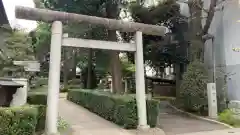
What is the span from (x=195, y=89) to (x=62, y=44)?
27.4 feet

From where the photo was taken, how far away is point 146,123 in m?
9.09

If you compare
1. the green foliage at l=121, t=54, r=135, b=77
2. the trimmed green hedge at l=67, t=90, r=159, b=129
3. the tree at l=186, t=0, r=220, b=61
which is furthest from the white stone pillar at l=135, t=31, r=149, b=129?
the green foliage at l=121, t=54, r=135, b=77

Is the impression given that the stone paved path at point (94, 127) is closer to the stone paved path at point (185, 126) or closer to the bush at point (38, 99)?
the bush at point (38, 99)

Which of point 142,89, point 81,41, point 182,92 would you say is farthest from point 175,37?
point 81,41

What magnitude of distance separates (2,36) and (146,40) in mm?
10086

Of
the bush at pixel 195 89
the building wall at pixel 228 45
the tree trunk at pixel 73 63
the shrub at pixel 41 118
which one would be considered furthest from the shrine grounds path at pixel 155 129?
the tree trunk at pixel 73 63

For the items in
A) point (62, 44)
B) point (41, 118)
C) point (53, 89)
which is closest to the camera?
point (53, 89)

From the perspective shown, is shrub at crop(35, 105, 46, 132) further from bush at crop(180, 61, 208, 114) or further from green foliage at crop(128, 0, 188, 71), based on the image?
green foliage at crop(128, 0, 188, 71)

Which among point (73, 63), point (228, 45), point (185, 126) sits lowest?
point (185, 126)

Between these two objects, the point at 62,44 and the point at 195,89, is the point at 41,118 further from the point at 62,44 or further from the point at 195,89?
the point at 195,89

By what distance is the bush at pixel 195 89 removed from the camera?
13.4m

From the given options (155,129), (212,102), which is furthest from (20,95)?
(212,102)

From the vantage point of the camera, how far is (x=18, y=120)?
689cm

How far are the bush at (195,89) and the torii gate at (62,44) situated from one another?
17.4 feet
